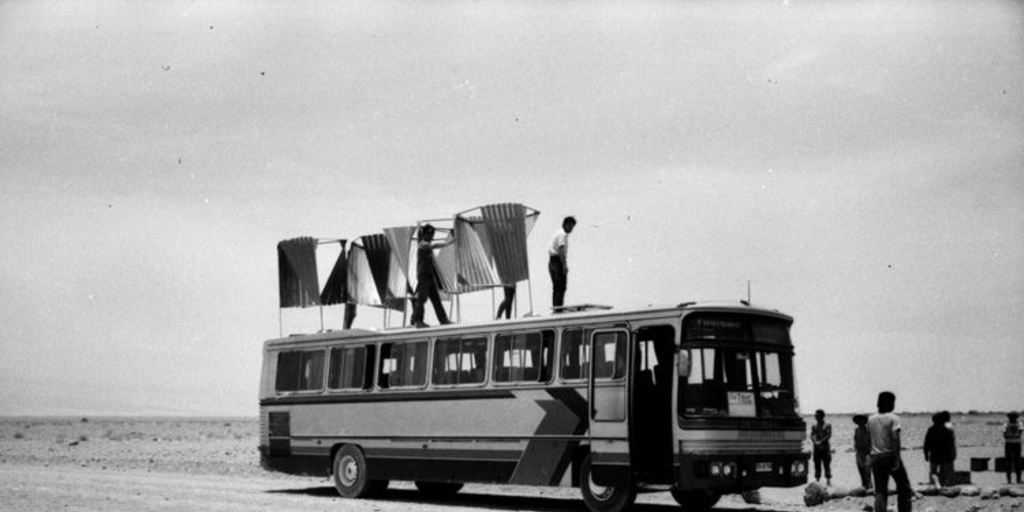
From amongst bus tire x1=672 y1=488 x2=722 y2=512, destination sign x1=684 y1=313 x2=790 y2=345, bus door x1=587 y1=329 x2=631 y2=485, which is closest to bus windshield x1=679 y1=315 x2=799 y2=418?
destination sign x1=684 y1=313 x2=790 y2=345

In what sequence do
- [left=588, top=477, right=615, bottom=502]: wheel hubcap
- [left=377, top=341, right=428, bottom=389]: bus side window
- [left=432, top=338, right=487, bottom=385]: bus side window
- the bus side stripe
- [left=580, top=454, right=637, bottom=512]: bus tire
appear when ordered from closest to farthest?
[left=580, top=454, right=637, bottom=512]: bus tire
[left=588, top=477, right=615, bottom=502]: wheel hubcap
the bus side stripe
[left=432, top=338, right=487, bottom=385]: bus side window
[left=377, top=341, right=428, bottom=389]: bus side window

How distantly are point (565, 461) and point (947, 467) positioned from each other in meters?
7.56

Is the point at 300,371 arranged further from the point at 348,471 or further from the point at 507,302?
the point at 507,302

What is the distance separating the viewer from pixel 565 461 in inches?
680

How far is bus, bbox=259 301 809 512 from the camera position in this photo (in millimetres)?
15883

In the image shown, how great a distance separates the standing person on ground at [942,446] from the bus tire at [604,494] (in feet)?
21.0

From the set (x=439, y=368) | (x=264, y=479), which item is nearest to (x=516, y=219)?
(x=439, y=368)

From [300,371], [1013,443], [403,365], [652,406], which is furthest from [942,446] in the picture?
→ [300,371]

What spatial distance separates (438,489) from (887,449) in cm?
1145

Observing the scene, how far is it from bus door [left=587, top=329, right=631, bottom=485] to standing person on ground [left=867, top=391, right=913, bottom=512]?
3.58 m

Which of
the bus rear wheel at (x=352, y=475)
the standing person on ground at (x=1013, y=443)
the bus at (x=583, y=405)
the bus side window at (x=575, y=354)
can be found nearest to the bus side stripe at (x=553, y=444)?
the bus at (x=583, y=405)

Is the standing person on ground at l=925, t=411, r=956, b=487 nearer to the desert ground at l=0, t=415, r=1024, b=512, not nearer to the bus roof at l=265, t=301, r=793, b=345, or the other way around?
the desert ground at l=0, t=415, r=1024, b=512

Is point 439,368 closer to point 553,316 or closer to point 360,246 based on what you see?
point 553,316

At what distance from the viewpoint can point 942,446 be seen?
1983 cm
